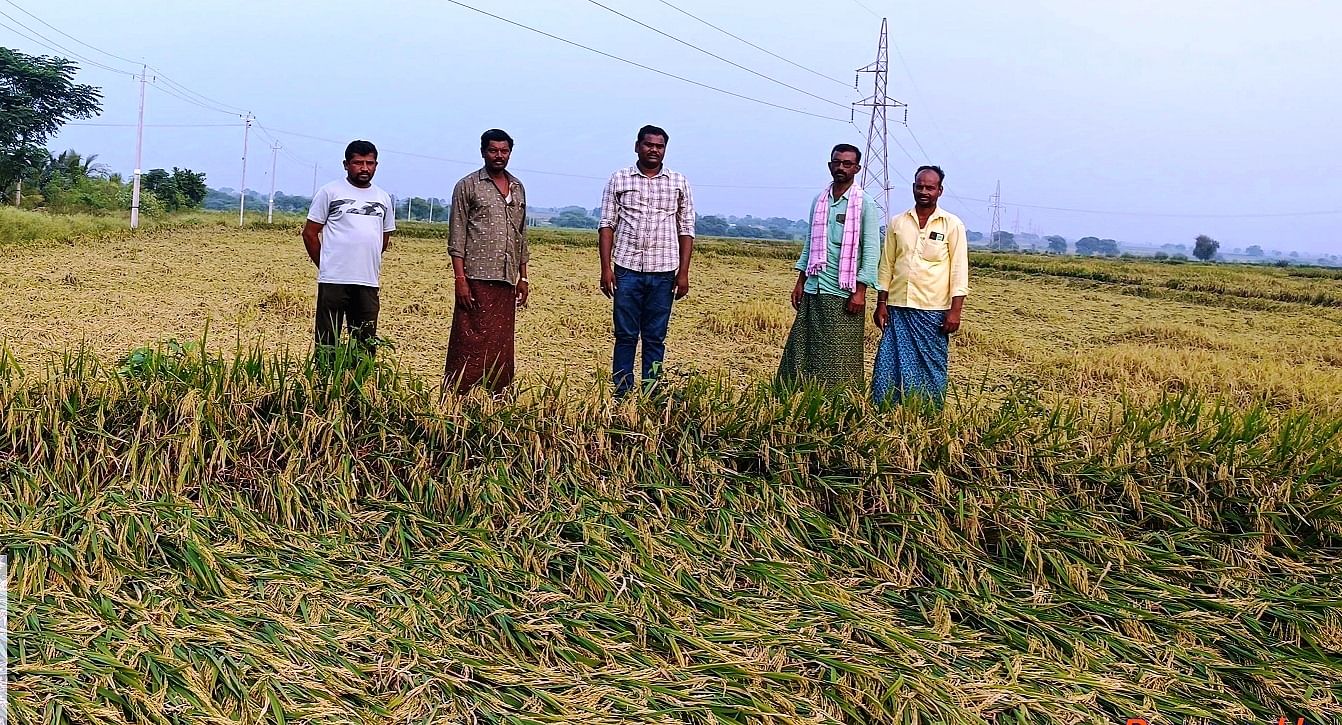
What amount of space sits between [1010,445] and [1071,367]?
473 cm

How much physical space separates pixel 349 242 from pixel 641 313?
1.45 m

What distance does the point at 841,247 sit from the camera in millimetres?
4801

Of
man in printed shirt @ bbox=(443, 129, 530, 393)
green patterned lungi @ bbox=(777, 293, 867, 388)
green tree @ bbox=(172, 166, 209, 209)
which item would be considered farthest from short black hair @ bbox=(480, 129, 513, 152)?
A: green tree @ bbox=(172, 166, 209, 209)

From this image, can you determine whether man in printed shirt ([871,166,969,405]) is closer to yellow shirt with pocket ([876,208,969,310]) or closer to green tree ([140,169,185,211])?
yellow shirt with pocket ([876,208,969,310])

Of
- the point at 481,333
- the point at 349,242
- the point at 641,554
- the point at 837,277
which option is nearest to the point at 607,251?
the point at 481,333

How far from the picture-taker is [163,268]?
12.7m

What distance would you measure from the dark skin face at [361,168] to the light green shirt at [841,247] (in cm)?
213

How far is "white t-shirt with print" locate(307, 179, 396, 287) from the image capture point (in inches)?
191

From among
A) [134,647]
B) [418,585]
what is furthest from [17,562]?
[418,585]

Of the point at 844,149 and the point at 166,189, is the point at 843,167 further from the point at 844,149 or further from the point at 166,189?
the point at 166,189

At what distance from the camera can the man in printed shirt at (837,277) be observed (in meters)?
4.75

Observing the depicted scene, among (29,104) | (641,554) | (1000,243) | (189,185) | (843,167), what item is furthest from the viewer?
(1000,243)

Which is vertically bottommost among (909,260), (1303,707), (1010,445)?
(1303,707)

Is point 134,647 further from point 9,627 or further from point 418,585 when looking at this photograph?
point 418,585
